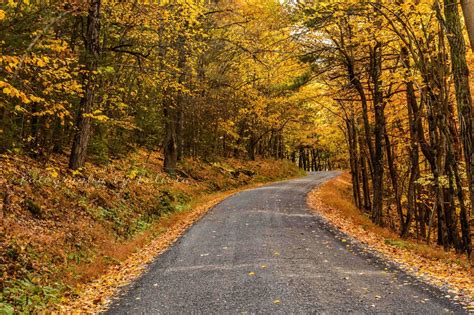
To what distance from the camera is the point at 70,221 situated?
10.7 m

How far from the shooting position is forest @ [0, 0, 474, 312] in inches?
331

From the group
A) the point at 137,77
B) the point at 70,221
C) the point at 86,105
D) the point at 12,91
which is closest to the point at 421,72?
the point at 12,91

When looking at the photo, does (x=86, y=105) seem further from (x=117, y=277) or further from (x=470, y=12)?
(x=470, y=12)

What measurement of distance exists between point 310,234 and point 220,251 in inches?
118

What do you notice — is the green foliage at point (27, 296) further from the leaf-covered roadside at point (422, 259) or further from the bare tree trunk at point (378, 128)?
the bare tree trunk at point (378, 128)

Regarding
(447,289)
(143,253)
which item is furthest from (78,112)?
(447,289)

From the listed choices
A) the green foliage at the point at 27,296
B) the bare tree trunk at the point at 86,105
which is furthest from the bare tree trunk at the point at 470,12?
the bare tree trunk at the point at 86,105

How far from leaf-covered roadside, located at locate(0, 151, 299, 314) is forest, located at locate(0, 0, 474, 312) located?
15.6 inches

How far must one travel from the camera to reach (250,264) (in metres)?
8.44

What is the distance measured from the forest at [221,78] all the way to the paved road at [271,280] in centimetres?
247

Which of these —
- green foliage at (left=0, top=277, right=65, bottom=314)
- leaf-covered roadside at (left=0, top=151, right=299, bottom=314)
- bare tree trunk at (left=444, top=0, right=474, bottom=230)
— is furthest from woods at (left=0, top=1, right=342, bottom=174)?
bare tree trunk at (left=444, top=0, right=474, bottom=230)

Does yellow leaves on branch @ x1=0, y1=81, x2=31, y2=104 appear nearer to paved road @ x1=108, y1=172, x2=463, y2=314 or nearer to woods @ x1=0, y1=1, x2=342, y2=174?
woods @ x1=0, y1=1, x2=342, y2=174

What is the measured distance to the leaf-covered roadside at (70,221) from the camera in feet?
24.4

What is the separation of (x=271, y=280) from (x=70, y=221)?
6.10m
